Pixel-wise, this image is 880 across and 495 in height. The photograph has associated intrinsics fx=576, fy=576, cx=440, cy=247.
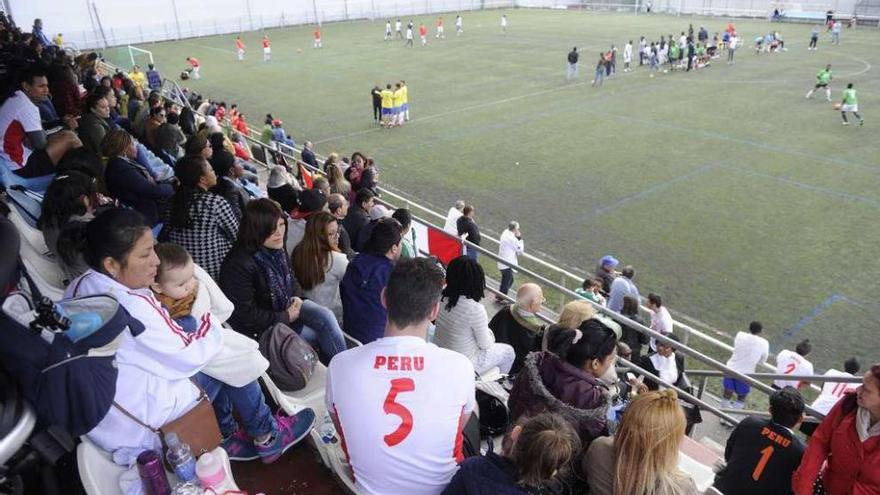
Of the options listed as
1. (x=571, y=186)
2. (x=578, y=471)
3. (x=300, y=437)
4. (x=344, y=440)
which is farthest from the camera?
(x=571, y=186)

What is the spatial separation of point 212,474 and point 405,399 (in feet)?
3.68

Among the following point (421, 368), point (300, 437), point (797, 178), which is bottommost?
point (797, 178)

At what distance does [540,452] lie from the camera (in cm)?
229

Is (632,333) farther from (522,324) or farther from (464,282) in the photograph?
(464,282)

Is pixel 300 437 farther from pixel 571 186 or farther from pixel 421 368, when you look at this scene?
pixel 571 186

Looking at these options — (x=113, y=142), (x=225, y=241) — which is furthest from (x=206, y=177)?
(x=113, y=142)

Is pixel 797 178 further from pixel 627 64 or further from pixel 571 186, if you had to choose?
pixel 627 64

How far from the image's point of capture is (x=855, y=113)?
1841 centimetres

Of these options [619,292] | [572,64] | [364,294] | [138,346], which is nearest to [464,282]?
[364,294]

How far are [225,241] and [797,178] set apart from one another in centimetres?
1426

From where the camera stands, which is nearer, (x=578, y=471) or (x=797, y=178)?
(x=578, y=471)

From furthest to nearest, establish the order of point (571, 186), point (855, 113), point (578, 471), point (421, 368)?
point (855, 113), point (571, 186), point (578, 471), point (421, 368)

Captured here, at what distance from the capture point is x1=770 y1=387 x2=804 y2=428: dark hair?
3.77m

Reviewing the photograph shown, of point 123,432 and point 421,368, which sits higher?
point 421,368
